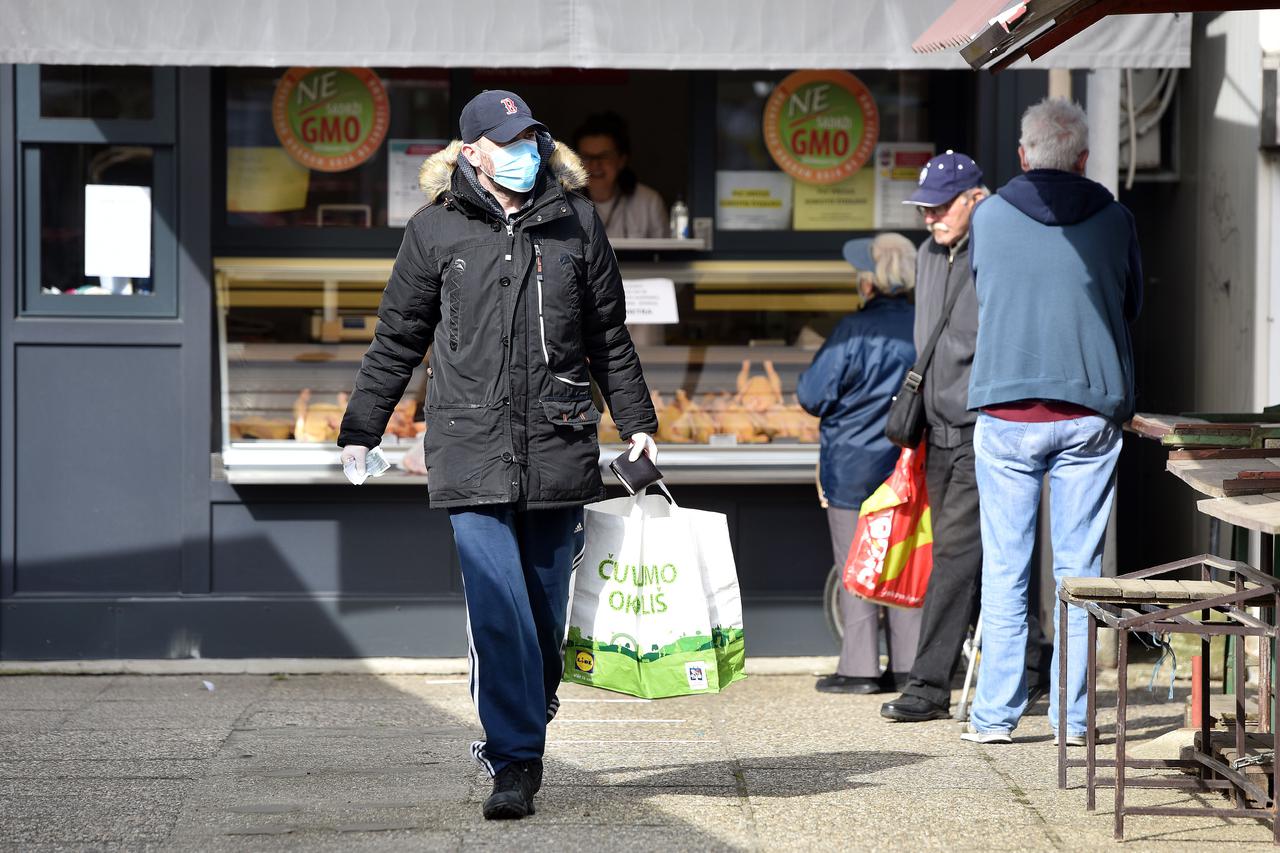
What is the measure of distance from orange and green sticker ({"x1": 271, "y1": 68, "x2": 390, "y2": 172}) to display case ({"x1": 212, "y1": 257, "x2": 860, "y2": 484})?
18.8 inches

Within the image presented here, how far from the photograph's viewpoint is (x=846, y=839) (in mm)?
4227

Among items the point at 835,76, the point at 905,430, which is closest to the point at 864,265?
the point at 905,430

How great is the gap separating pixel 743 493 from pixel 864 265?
1.13 m

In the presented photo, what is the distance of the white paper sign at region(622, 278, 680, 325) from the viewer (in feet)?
22.0

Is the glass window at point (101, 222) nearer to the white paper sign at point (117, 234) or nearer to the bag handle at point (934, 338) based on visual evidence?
the white paper sign at point (117, 234)

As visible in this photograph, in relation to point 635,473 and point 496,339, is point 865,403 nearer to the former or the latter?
point 635,473

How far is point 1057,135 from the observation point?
16.8 feet

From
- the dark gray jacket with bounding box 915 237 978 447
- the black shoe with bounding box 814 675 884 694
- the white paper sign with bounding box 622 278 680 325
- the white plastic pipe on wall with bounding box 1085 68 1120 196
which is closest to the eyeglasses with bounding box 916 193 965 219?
the dark gray jacket with bounding box 915 237 978 447

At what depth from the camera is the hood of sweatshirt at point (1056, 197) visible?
16.6 ft

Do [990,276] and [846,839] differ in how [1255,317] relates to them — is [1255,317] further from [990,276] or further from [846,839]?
[846,839]

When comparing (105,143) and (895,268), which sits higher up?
(105,143)

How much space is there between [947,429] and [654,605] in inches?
62.0

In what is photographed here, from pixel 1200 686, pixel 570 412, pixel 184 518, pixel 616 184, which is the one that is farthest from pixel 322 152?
pixel 1200 686

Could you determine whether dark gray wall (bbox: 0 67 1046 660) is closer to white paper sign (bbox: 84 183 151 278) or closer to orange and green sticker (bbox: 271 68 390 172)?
white paper sign (bbox: 84 183 151 278)
